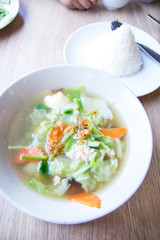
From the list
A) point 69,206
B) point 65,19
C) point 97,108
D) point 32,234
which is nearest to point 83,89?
point 97,108

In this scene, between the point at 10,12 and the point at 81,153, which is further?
the point at 10,12

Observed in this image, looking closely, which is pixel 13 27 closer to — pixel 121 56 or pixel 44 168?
pixel 121 56

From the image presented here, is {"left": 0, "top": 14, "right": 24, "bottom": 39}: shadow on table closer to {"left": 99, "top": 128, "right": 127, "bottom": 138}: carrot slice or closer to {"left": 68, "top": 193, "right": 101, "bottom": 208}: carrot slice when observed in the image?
{"left": 99, "top": 128, "right": 127, "bottom": 138}: carrot slice

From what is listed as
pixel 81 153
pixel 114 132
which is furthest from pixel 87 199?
pixel 114 132


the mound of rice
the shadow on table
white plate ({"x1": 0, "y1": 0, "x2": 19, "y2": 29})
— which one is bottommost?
the mound of rice

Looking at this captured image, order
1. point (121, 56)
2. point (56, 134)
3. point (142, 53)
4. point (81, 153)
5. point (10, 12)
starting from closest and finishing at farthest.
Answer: point (81, 153)
point (56, 134)
point (121, 56)
point (142, 53)
point (10, 12)

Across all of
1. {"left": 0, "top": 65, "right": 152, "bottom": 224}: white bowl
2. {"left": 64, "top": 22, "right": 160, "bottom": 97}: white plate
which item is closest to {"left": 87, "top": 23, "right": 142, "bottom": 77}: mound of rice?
{"left": 64, "top": 22, "right": 160, "bottom": 97}: white plate
